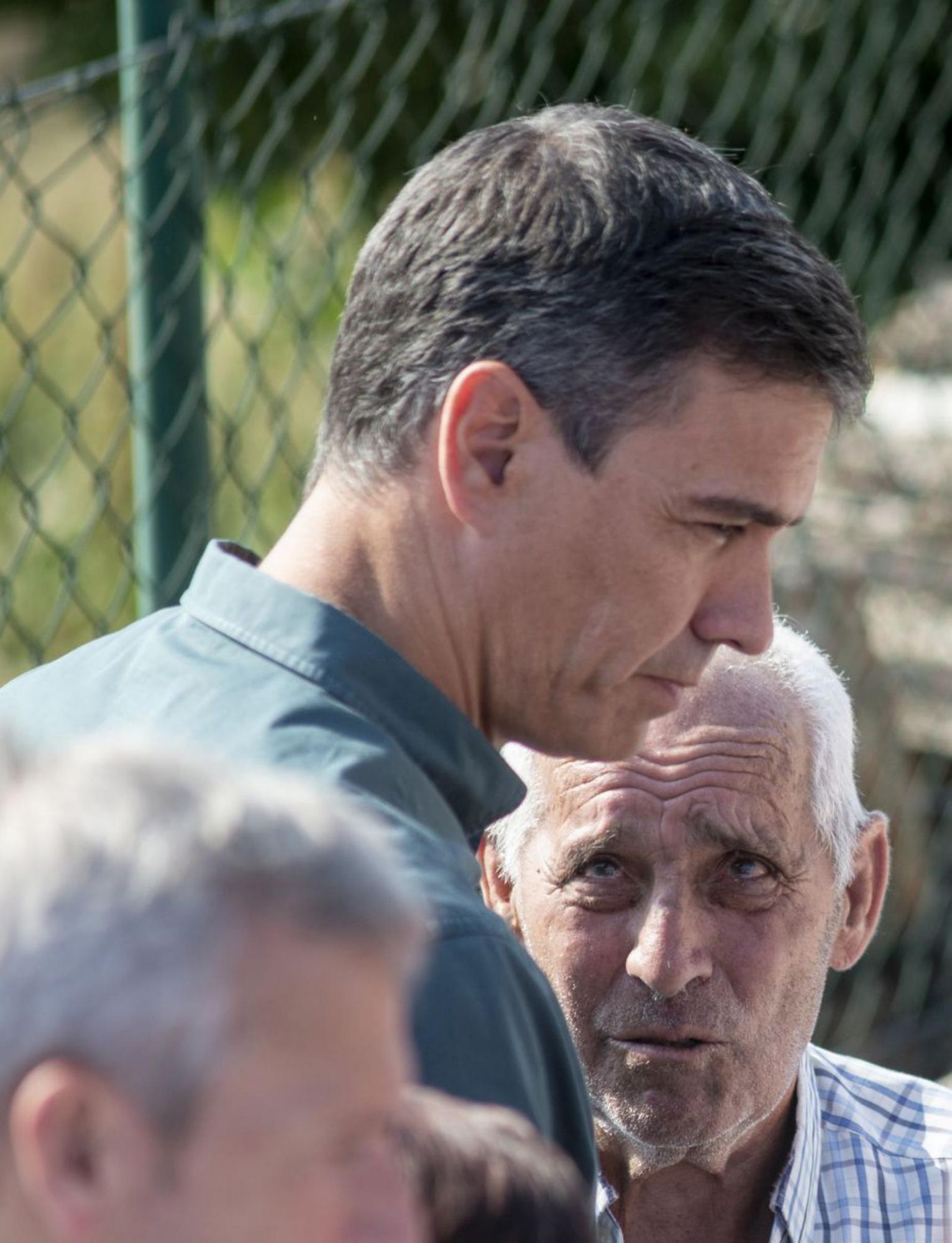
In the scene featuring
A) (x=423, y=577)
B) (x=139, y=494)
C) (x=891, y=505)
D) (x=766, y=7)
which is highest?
(x=766, y=7)

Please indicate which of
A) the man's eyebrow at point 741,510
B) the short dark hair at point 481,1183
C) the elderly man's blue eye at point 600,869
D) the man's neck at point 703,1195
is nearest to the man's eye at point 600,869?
the elderly man's blue eye at point 600,869

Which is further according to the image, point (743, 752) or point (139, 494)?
point (139, 494)

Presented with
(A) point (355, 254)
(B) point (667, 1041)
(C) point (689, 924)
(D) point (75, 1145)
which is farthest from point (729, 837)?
(A) point (355, 254)

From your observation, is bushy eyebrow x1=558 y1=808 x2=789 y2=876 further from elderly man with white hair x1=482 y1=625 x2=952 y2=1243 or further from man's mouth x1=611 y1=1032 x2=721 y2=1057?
man's mouth x1=611 y1=1032 x2=721 y2=1057

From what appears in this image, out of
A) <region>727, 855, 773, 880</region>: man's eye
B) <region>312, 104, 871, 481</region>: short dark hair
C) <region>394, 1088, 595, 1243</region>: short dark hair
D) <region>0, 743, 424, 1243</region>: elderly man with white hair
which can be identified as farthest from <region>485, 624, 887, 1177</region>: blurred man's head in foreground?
<region>0, 743, 424, 1243</region>: elderly man with white hair

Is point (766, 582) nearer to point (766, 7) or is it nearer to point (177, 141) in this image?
point (177, 141)

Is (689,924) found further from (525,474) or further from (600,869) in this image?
(525,474)

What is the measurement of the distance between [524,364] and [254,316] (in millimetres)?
1970

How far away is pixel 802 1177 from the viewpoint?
1.97 m

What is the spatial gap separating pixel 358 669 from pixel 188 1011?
1.96 feet

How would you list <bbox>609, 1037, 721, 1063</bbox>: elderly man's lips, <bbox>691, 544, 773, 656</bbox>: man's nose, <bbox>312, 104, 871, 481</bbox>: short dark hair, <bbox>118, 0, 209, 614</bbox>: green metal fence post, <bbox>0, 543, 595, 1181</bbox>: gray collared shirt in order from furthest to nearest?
<bbox>118, 0, 209, 614</bbox>: green metal fence post → <bbox>609, 1037, 721, 1063</bbox>: elderly man's lips → <bbox>691, 544, 773, 656</bbox>: man's nose → <bbox>312, 104, 871, 481</bbox>: short dark hair → <bbox>0, 543, 595, 1181</bbox>: gray collared shirt

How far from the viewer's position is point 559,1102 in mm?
1262

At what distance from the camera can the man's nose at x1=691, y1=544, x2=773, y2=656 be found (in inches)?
61.5

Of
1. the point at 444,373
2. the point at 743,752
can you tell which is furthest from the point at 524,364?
the point at 743,752
